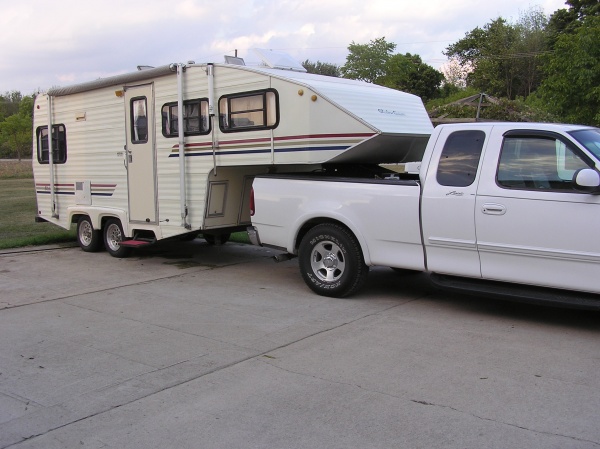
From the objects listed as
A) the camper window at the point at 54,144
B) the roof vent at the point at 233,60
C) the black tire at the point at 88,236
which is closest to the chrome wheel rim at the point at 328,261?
the roof vent at the point at 233,60

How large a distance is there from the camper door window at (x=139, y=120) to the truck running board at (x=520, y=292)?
5386 mm

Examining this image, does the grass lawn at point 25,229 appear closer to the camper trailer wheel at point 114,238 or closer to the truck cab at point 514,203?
the camper trailer wheel at point 114,238

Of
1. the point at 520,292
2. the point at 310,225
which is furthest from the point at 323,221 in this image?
the point at 520,292

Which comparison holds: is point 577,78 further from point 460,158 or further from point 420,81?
point 420,81

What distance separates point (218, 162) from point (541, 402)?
567 cm

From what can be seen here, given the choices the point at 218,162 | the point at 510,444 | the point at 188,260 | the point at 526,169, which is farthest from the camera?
the point at 188,260

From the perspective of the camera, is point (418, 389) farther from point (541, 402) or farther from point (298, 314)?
point (298, 314)

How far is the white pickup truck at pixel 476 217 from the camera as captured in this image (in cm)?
579

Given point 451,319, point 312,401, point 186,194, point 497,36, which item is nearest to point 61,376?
point 312,401

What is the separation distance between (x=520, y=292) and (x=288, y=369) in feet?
8.48

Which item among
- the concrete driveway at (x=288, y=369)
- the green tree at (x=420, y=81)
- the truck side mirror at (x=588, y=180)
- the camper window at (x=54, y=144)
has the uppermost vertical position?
the green tree at (x=420, y=81)

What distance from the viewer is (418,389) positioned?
15.1ft

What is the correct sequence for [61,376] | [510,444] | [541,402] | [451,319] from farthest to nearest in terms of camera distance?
[451,319] < [61,376] < [541,402] < [510,444]

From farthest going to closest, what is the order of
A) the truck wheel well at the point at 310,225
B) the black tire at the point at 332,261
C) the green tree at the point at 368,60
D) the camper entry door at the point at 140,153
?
the green tree at the point at 368,60
the camper entry door at the point at 140,153
the truck wheel well at the point at 310,225
the black tire at the point at 332,261
